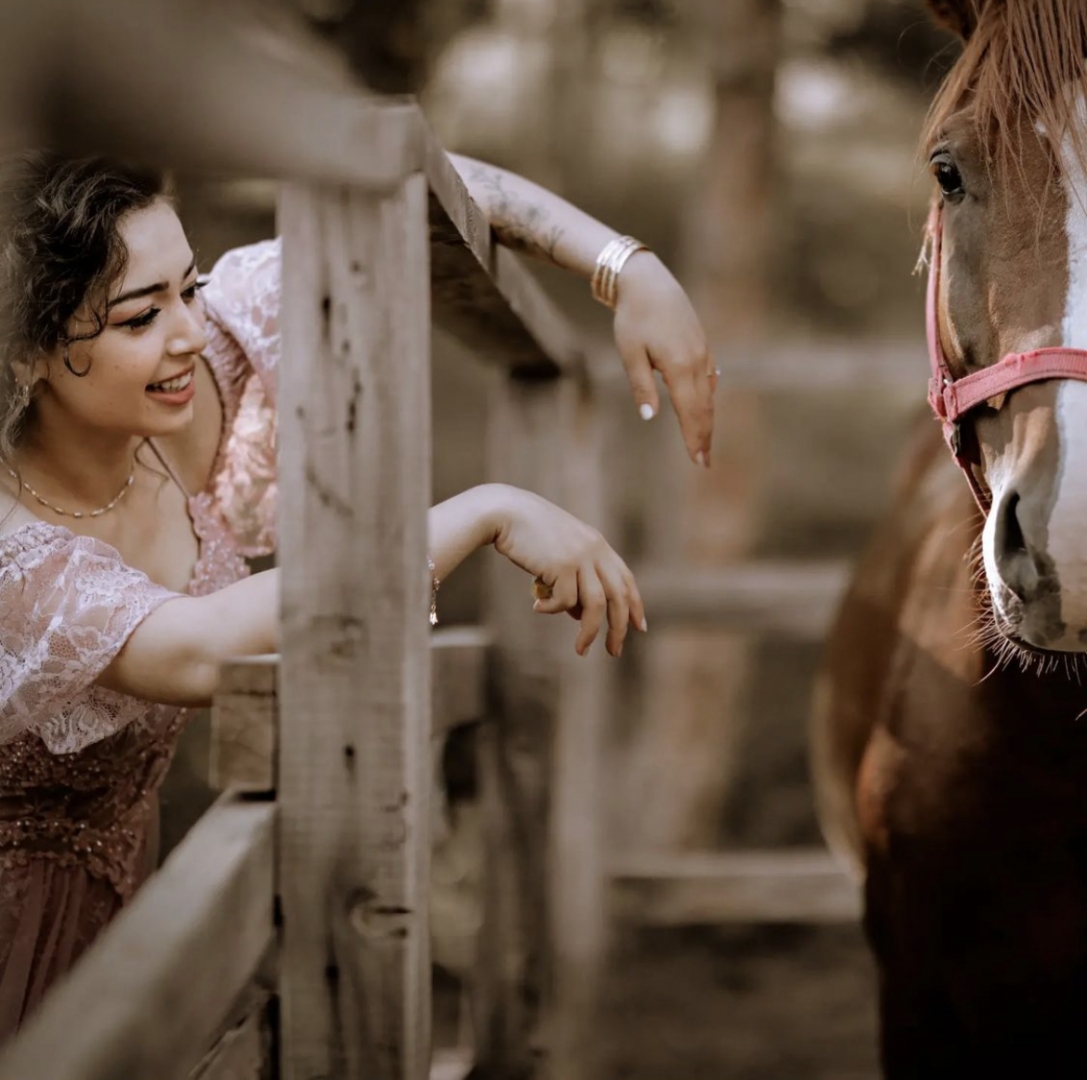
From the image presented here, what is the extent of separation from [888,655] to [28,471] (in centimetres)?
144

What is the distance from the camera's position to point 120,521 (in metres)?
1.23

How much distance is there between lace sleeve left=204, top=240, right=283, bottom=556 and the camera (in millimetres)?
1358

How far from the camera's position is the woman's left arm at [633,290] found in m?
1.28

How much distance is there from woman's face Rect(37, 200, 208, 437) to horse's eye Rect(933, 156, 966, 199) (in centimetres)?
81

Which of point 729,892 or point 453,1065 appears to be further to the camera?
point 729,892

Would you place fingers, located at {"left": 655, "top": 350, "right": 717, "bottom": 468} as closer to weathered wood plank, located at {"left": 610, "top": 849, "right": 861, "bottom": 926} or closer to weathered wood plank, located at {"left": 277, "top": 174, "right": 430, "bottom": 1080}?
weathered wood plank, located at {"left": 277, "top": 174, "right": 430, "bottom": 1080}

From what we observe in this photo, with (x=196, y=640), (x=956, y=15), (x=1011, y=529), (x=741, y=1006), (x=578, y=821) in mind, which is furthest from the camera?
(x=741, y=1006)

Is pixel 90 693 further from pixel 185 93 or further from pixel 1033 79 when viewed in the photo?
pixel 1033 79

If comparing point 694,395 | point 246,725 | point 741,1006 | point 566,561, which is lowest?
point 741,1006

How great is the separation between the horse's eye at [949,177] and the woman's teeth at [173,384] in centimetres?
84

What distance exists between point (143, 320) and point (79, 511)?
0.21 metres

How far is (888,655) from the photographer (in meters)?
2.04

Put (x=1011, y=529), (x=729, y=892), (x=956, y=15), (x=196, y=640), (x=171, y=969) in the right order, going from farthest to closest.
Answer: (x=729, y=892) < (x=956, y=15) < (x=1011, y=529) < (x=196, y=640) < (x=171, y=969)

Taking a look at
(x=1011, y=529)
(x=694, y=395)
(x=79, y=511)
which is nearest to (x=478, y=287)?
(x=694, y=395)
